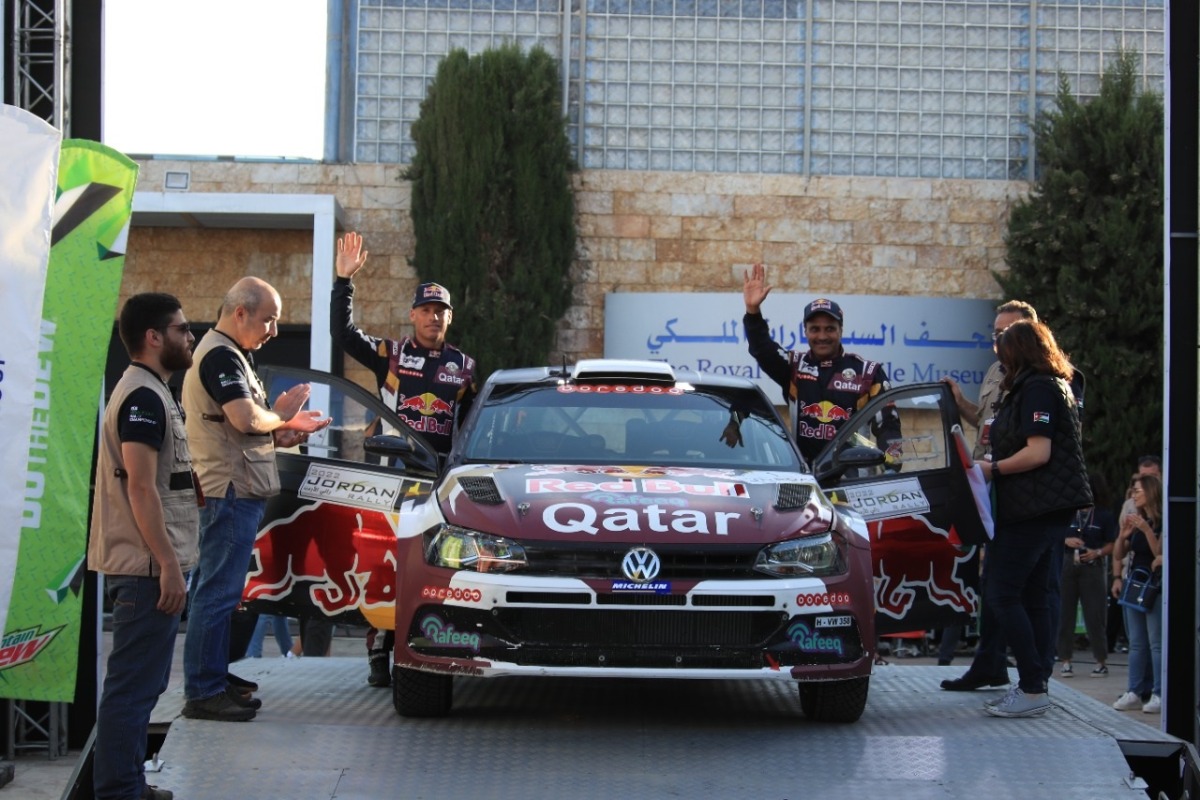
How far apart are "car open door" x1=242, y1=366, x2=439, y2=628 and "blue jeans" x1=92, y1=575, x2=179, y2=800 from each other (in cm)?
154

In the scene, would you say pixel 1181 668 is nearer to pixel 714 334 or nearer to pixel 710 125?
pixel 714 334

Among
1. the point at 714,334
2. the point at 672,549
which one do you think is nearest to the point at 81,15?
the point at 672,549

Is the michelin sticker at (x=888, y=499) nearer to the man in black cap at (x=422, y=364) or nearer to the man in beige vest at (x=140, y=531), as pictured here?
the man in black cap at (x=422, y=364)

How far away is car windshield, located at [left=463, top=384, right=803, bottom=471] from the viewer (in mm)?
6676

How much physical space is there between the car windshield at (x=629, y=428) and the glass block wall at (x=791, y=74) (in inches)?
470

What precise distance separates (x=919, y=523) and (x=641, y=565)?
1.79 m

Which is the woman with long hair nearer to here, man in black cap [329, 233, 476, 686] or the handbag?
the handbag

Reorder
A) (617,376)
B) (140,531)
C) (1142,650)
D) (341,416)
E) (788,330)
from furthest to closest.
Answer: (788,330)
(1142,650)
(617,376)
(341,416)
(140,531)

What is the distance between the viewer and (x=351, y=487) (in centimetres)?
689

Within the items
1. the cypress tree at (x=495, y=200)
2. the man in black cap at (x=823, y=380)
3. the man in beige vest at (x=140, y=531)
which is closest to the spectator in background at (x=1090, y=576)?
the man in black cap at (x=823, y=380)

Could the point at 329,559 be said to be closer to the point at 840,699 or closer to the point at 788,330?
the point at 840,699

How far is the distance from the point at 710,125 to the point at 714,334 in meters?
2.73

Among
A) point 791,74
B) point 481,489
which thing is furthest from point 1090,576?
point 481,489

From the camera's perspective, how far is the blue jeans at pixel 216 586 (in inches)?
238
